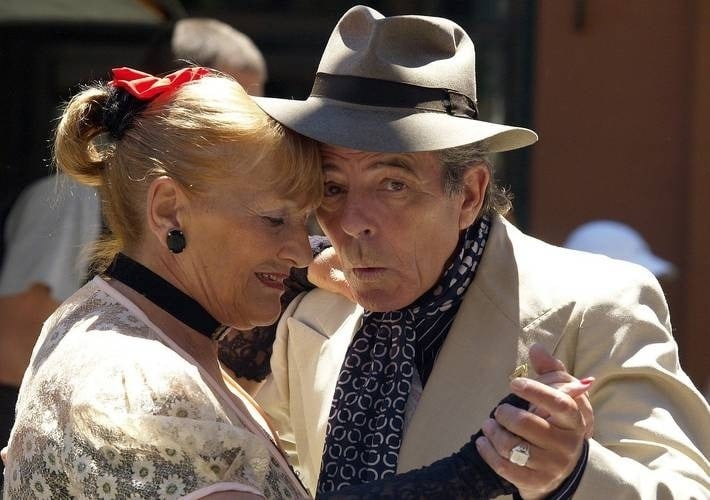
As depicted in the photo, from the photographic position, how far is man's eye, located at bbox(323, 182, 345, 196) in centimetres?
275

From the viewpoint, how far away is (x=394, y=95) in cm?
272

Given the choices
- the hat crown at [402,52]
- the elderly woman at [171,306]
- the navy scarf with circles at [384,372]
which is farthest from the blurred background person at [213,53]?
the elderly woman at [171,306]

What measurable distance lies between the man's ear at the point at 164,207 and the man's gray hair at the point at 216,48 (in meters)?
2.24

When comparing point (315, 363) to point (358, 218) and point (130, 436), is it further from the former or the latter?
point (130, 436)

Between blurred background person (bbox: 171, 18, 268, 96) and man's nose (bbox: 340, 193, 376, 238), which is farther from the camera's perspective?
blurred background person (bbox: 171, 18, 268, 96)

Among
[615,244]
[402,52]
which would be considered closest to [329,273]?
[402,52]

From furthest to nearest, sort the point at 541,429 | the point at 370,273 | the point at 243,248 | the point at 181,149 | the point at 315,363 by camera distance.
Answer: the point at 315,363 < the point at 370,273 < the point at 243,248 < the point at 181,149 < the point at 541,429

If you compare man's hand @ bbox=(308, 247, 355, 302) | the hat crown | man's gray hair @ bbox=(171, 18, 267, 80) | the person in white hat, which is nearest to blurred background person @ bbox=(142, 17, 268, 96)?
man's gray hair @ bbox=(171, 18, 267, 80)

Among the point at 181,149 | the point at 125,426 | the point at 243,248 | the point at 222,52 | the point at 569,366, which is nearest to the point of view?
the point at 125,426

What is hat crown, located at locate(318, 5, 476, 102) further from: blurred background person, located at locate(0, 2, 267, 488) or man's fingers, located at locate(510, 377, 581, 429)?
blurred background person, located at locate(0, 2, 267, 488)

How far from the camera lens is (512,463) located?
2.12m

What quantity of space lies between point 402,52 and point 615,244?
8.08 ft

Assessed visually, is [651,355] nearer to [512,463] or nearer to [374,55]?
[512,463]

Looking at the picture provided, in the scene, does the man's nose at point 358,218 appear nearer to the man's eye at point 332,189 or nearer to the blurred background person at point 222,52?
Result: the man's eye at point 332,189
